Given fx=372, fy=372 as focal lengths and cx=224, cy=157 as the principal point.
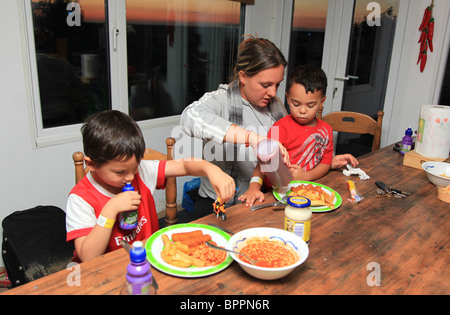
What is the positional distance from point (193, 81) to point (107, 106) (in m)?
0.87

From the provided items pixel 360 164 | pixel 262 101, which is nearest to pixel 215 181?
pixel 262 101

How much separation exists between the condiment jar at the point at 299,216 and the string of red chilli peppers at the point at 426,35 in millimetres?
2195

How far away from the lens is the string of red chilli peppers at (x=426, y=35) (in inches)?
102

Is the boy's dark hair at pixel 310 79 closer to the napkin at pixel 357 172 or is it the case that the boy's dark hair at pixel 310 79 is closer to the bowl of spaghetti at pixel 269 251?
the napkin at pixel 357 172

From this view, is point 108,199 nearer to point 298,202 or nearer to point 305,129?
point 298,202

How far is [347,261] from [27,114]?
72.7 inches

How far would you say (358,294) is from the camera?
35.2 inches

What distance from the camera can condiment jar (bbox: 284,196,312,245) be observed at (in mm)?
1029

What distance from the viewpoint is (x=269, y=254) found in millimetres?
A: 980

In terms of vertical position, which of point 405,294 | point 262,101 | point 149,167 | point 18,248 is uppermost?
point 262,101

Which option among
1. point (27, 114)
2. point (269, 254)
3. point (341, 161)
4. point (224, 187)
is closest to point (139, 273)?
point (269, 254)

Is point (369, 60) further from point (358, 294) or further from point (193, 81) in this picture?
point (358, 294)
